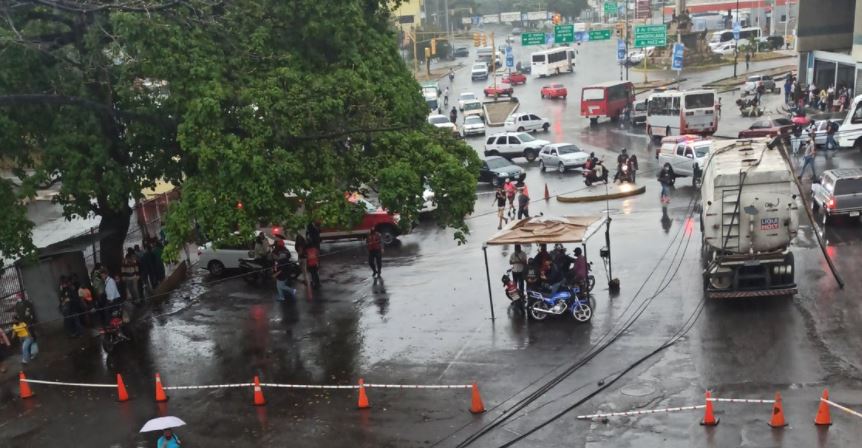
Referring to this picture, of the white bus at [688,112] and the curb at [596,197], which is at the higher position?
the white bus at [688,112]

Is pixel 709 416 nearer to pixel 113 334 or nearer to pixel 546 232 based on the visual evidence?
pixel 546 232

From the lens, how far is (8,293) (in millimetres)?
22703

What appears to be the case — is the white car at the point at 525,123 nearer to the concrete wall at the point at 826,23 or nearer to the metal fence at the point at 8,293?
the concrete wall at the point at 826,23

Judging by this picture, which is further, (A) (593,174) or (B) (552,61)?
(B) (552,61)

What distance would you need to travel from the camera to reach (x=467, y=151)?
21375 mm

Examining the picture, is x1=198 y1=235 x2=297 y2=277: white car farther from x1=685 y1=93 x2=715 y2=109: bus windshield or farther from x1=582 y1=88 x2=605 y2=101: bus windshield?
x1=582 y1=88 x2=605 y2=101: bus windshield

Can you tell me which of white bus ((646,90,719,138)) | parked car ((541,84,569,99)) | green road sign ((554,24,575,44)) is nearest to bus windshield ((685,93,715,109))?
white bus ((646,90,719,138))

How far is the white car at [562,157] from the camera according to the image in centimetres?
4144

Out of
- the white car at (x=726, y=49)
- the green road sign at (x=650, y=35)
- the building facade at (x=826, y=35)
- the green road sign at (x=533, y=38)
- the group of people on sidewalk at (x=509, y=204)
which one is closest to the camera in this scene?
the group of people on sidewalk at (x=509, y=204)

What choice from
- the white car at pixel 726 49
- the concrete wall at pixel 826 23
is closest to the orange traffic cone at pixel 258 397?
the concrete wall at pixel 826 23

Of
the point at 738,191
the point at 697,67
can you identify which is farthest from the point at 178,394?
the point at 697,67

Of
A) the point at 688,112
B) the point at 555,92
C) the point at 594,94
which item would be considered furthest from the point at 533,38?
the point at 688,112

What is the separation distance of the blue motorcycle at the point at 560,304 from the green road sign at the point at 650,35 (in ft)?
176

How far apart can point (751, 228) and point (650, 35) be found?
175 feet
